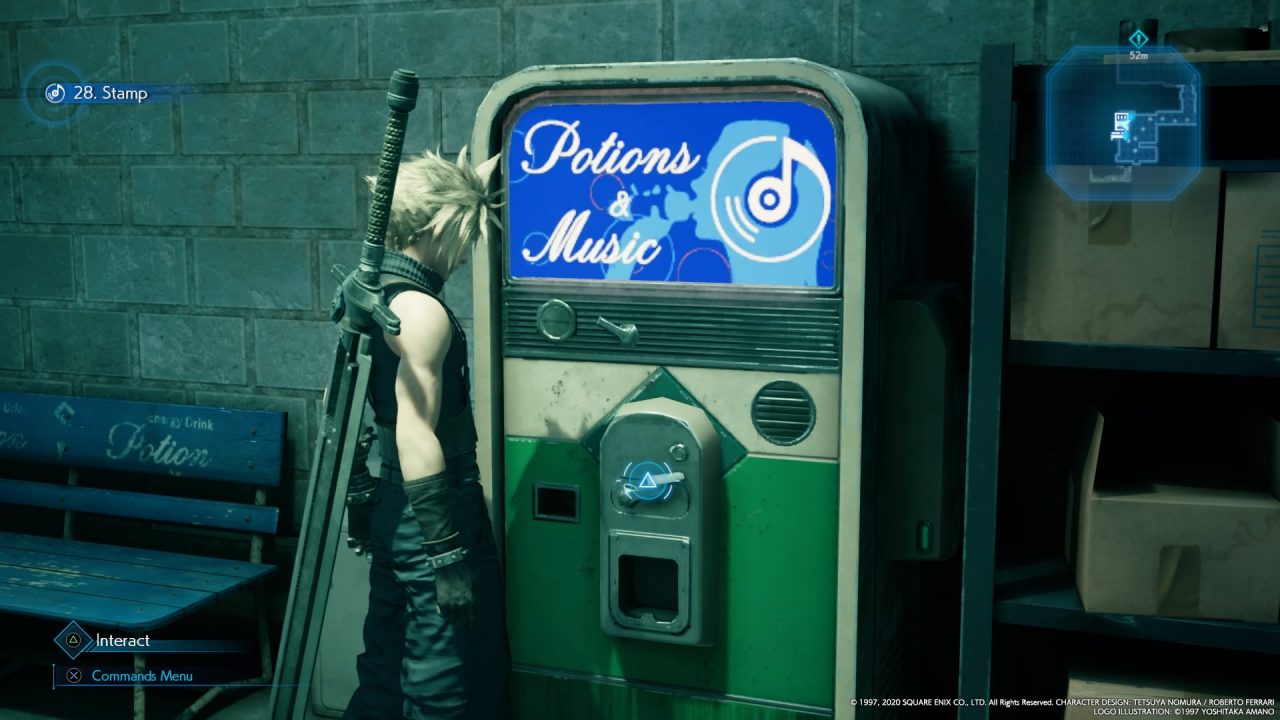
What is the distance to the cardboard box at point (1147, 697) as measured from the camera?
2090mm

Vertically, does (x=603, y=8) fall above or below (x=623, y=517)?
above

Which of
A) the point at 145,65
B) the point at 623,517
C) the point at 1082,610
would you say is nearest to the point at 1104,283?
the point at 1082,610

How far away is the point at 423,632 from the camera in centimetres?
239

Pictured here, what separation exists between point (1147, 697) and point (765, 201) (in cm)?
110

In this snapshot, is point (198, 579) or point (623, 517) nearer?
point (623, 517)

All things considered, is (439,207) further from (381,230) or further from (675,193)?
(675,193)

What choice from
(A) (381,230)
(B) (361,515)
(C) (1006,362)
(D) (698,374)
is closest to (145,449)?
(B) (361,515)

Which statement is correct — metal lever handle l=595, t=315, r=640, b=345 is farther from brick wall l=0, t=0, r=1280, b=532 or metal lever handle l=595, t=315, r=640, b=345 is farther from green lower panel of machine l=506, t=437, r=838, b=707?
brick wall l=0, t=0, r=1280, b=532

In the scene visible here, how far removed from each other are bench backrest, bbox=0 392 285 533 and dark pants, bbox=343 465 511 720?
41.0 inches

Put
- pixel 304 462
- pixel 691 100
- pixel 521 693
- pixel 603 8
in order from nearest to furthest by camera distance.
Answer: pixel 691 100 → pixel 521 693 → pixel 603 8 → pixel 304 462

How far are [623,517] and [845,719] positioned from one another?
0.58 m

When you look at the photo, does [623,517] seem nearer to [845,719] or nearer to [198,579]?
[845,719]

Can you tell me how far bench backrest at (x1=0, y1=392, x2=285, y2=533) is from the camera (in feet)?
11.3

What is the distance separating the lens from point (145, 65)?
3.53 meters
